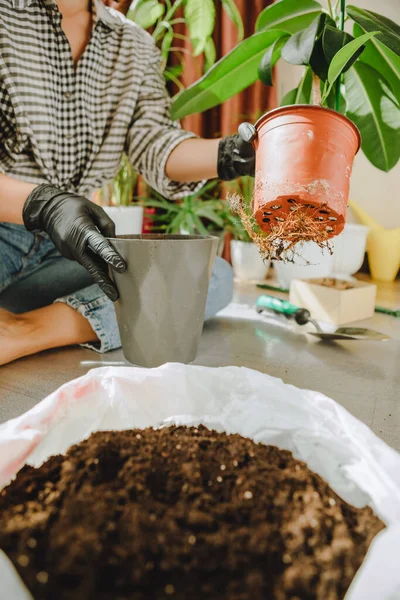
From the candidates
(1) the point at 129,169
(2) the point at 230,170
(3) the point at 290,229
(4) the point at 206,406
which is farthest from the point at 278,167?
(1) the point at 129,169

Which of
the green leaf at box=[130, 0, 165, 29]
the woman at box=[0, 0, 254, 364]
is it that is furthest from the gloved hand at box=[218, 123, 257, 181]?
the green leaf at box=[130, 0, 165, 29]

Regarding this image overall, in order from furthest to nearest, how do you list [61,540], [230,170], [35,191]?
Answer: [230,170], [35,191], [61,540]

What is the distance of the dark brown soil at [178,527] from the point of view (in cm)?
27

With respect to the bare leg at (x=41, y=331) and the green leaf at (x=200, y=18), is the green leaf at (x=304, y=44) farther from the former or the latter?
the green leaf at (x=200, y=18)

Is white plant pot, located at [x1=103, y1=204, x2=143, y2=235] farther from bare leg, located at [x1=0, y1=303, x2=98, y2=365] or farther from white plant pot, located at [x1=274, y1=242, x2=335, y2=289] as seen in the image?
bare leg, located at [x1=0, y1=303, x2=98, y2=365]

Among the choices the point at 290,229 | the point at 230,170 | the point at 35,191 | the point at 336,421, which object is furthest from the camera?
the point at 230,170

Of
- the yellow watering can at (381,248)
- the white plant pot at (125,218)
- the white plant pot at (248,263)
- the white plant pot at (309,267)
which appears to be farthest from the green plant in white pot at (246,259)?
the yellow watering can at (381,248)

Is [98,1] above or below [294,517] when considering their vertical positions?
above

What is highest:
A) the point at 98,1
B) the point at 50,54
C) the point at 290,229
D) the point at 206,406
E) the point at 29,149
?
the point at 98,1

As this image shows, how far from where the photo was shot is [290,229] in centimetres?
55

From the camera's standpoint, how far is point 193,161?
1.01 meters

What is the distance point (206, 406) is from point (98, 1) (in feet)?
3.20

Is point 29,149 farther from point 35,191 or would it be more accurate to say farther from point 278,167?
point 278,167

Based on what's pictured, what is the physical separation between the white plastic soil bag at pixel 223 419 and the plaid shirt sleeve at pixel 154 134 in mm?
681
